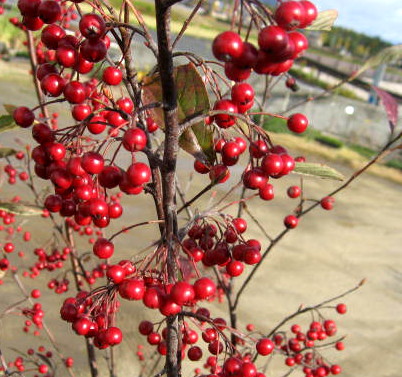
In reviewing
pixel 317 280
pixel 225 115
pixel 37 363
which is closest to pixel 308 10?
pixel 225 115

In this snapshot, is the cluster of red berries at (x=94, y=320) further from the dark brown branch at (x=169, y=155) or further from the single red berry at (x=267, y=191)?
the single red berry at (x=267, y=191)

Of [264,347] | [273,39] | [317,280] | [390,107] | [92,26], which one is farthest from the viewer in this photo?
[317,280]

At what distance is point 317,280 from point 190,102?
3733 mm

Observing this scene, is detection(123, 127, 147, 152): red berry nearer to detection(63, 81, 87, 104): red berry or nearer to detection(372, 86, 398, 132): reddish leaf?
detection(63, 81, 87, 104): red berry

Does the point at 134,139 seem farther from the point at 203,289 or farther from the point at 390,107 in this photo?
the point at 390,107

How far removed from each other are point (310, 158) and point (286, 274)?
190 inches

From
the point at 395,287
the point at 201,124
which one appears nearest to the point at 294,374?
the point at 395,287

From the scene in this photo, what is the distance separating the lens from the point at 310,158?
852 cm

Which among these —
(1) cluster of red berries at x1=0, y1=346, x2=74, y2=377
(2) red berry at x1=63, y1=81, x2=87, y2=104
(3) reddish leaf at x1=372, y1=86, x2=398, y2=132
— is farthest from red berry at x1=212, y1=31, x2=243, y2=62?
(1) cluster of red berries at x1=0, y1=346, x2=74, y2=377

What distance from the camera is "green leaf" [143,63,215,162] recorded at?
602 mm

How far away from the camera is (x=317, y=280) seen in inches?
160

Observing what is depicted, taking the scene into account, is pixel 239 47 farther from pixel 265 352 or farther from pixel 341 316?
pixel 341 316

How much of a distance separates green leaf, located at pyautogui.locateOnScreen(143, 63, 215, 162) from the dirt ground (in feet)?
2.80

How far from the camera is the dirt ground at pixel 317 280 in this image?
2668 millimetres
